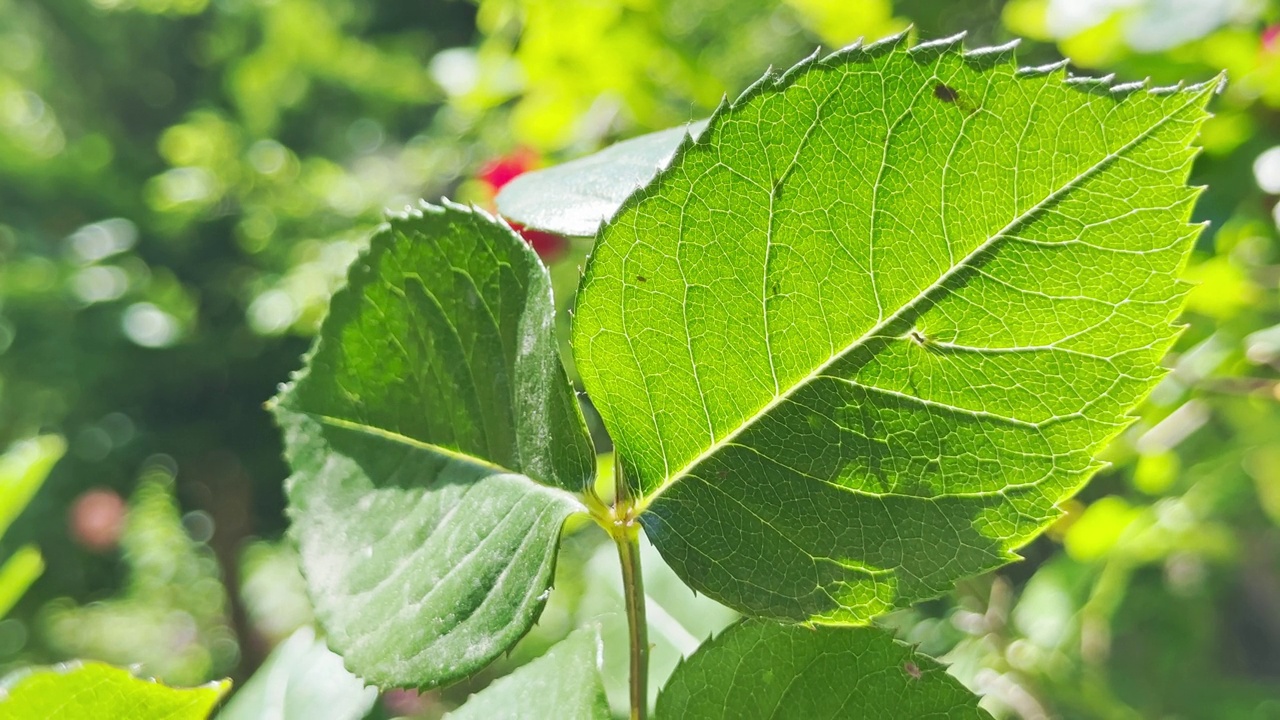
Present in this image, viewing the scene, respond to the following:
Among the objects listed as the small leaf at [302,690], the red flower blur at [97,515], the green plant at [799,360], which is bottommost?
the small leaf at [302,690]

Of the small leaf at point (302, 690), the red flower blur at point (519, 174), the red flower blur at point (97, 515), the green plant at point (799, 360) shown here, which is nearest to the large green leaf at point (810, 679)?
the green plant at point (799, 360)

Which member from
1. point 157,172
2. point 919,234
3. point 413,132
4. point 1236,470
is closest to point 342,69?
point 413,132

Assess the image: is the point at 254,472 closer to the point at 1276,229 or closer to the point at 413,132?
the point at 413,132

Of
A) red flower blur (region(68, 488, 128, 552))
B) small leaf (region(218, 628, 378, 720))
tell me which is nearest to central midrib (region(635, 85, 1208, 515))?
small leaf (region(218, 628, 378, 720))

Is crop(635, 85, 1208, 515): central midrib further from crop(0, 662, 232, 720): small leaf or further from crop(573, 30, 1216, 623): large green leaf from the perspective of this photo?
crop(0, 662, 232, 720): small leaf

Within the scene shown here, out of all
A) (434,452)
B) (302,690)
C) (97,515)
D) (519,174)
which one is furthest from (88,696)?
(97,515)

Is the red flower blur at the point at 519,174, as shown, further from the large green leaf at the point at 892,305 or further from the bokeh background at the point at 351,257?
the large green leaf at the point at 892,305
